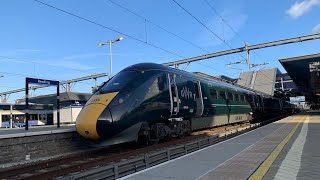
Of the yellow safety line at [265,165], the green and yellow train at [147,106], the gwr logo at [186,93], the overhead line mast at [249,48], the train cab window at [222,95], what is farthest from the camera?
the overhead line mast at [249,48]

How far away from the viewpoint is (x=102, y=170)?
269 inches

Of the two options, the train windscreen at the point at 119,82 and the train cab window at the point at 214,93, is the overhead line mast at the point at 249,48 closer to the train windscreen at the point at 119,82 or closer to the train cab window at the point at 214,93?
the train cab window at the point at 214,93

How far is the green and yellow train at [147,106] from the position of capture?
11.3 meters

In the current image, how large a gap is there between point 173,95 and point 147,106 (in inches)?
76.2

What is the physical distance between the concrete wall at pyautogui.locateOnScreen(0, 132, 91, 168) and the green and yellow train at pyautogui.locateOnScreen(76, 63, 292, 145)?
1.74m

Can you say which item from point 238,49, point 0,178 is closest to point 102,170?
point 0,178

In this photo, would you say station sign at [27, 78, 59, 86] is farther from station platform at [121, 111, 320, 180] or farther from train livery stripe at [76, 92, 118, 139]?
station platform at [121, 111, 320, 180]

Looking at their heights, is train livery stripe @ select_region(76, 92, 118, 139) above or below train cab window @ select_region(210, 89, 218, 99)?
below

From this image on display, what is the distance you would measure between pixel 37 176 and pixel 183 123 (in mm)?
7757

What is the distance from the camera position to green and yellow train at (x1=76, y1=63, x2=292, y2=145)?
11266 millimetres

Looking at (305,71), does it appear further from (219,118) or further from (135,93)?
(135,93)

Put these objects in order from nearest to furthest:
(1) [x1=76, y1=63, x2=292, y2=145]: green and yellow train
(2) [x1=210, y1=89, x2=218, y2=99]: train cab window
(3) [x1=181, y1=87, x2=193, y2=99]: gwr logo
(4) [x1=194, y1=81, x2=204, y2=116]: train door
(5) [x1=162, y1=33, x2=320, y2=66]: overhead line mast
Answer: (1) [x1=76, y1=63, x2=292, y2=145]: green and yellow train
(3) [x1=181, y1=87, x2=193, y2=99]: gwr logo
(4) [x1=194, y1=81, x2=204, y2=116]: train door
(2) [x1=210, y1=89, x2=218, y2=99]: train cab window
(5) [x1=162, y1=33, x2=320, y2=66]: overhead line mast

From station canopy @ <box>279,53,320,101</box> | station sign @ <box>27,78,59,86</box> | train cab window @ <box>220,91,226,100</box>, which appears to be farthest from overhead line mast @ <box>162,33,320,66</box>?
station sign @ <box>27,78,59,86</box>

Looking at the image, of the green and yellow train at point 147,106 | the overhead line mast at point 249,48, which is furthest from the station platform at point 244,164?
the overhead line mast at point 249,48
